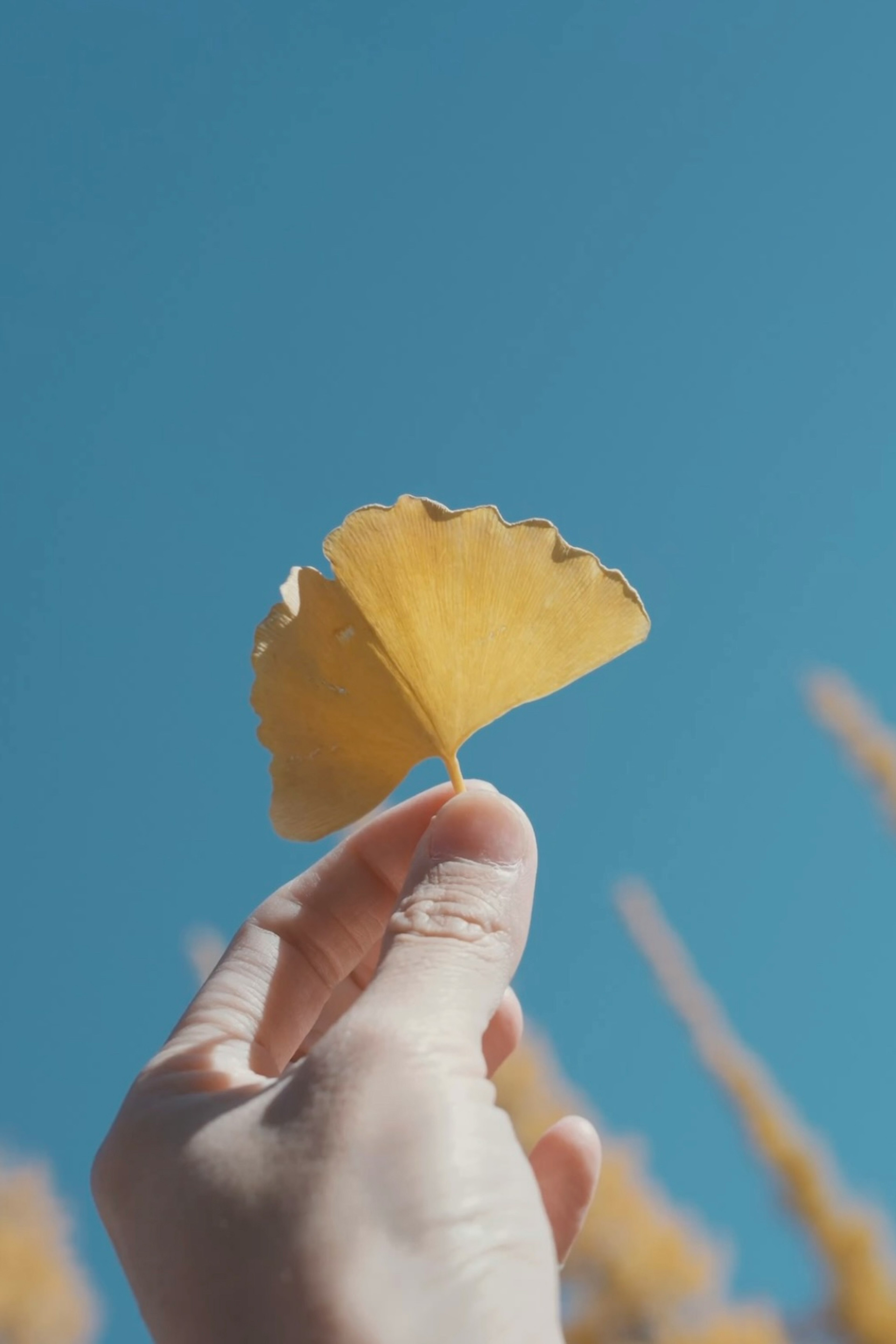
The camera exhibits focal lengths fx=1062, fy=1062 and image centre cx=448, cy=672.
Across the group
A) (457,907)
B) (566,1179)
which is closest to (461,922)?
(457,907)

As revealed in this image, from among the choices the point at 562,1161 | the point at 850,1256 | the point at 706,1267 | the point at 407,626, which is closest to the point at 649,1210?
the point at 706,1267

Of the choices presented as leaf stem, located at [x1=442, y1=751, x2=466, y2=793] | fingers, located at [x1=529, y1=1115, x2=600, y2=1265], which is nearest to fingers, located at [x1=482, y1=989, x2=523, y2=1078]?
fingers, located at [x1=529, y1=1115, x2=600, y2=1265]

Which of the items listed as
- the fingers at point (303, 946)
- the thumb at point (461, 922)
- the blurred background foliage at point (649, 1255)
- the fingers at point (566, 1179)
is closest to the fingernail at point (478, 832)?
the thumb at point (461, 922)

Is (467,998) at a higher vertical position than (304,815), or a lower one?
lower

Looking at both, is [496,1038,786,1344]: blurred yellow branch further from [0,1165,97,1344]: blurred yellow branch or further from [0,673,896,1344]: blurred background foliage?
[0,1165,97,1344]: blurred yellow branch

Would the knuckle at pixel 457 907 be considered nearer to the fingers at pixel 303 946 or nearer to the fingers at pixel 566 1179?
the fingers at pixel 303 946

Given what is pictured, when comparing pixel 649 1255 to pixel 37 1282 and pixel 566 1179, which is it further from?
pixel 566 1179

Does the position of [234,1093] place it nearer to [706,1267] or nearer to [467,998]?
[467,998]
